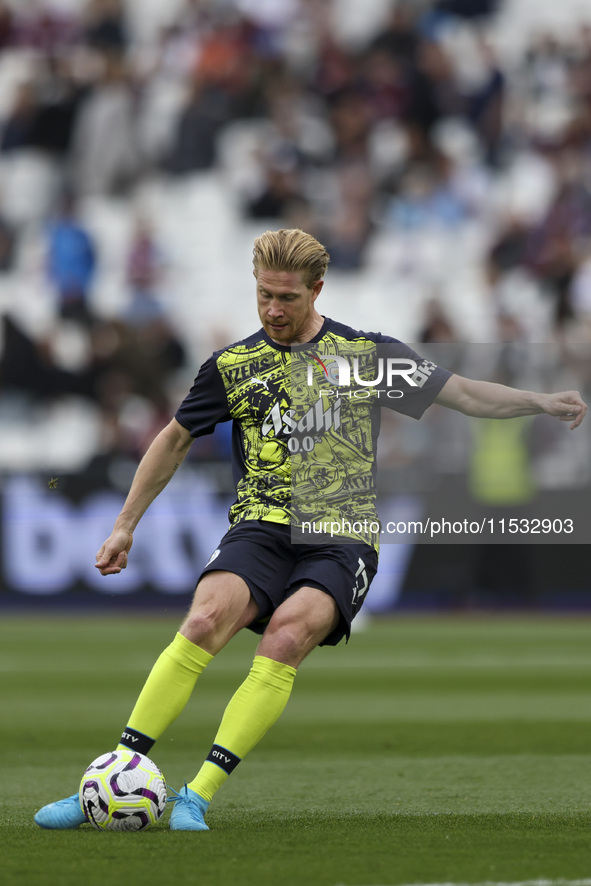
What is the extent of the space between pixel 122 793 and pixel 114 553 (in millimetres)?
884

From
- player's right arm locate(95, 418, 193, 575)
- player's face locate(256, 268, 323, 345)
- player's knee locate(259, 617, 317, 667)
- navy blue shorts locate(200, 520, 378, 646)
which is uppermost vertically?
player's face locate(256, 268, 323, 345)

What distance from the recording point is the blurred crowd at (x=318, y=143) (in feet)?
60.0

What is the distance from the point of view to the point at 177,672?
17.1 ft

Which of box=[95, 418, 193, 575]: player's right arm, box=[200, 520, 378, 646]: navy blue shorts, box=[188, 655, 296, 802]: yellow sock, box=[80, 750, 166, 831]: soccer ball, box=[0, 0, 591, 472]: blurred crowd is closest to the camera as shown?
box=[80, 750, 166, 831]: soccer ball

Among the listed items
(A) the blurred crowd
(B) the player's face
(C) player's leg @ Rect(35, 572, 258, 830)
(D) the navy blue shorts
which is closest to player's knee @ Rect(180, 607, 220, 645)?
(C) player's leg @ Rect(35, 572, 258, 830)

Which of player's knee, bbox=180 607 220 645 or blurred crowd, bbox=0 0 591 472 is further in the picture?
blurred crowd, bbox=0 0 591 472

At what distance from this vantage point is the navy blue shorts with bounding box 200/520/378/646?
5.32 metres

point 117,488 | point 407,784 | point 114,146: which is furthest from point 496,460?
point 407,784

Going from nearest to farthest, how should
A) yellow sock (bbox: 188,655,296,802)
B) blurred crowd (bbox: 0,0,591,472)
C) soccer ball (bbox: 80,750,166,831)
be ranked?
soccer ball (bbox: 80,750,166,831), yellow sock (bbox: 188,655,296,802), blurred crowd (bbox: 0,0,591,472)

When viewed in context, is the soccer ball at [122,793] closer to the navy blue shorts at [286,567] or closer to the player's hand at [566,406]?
the navy blue shorts at [286,567]

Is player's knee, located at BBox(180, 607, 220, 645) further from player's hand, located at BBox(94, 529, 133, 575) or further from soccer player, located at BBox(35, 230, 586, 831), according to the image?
player's hand, located at BBox(94, 529, 133, 575)

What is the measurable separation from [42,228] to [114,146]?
1.42 metres

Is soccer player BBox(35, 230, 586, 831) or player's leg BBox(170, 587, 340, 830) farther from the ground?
soccer player BBox(35, 230, 586, 831)

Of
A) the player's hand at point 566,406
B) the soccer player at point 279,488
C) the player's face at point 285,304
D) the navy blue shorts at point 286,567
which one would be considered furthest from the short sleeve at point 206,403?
the player's hand at point 566,406
